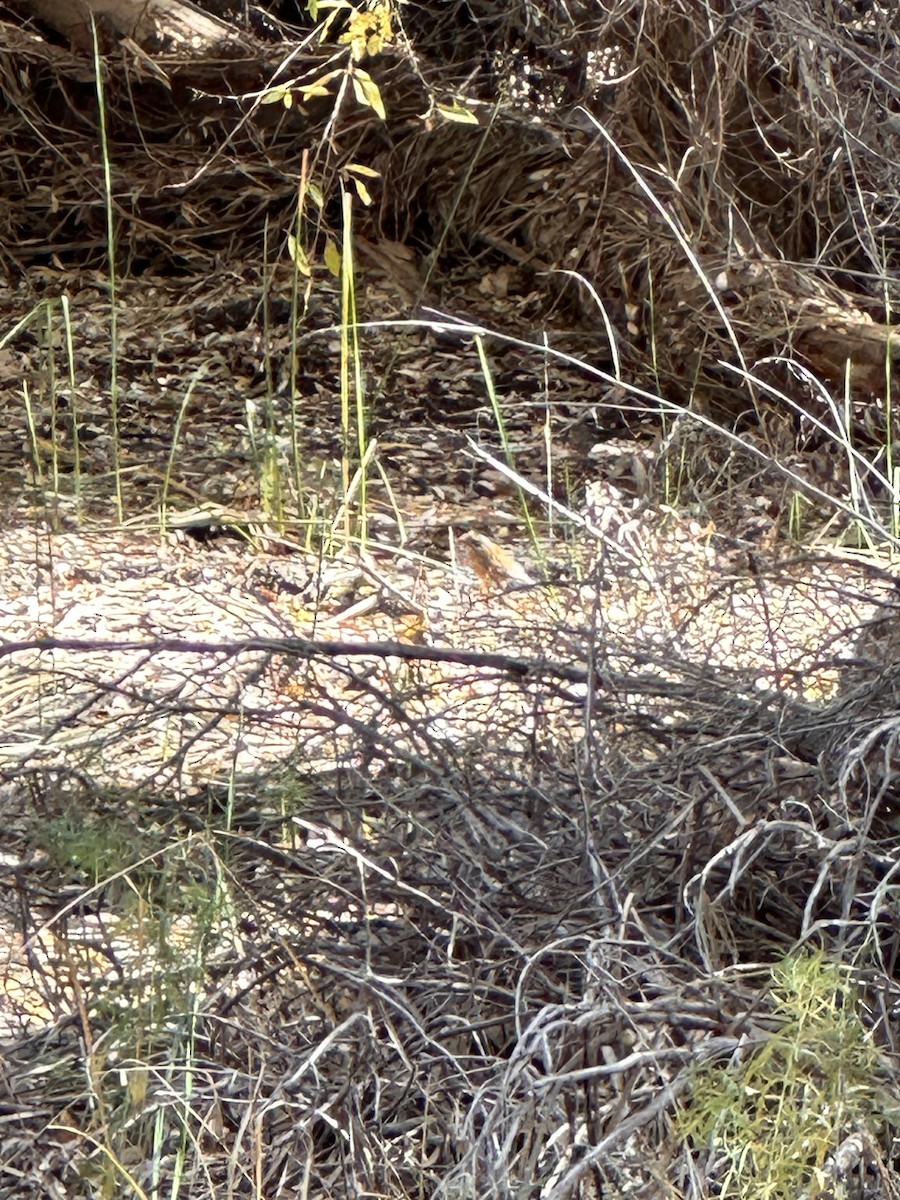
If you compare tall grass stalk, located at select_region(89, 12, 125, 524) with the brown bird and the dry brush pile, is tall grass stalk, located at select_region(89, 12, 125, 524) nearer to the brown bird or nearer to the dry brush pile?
the dry brush pile

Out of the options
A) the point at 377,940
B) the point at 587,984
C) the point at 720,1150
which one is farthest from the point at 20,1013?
the point at 720,1150

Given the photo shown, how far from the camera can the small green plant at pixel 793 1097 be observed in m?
1.55

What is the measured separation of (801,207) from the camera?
5.06 metres

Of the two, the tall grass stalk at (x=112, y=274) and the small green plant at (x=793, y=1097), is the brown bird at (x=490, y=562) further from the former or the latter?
the small green plant at (x=793, y=1097)

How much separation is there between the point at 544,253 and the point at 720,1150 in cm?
427

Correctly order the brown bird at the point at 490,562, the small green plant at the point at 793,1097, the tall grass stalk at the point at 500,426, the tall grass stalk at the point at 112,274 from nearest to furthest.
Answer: the small green plant at the point at 793,1097, the tall grass stalk at the point at 500,426, the tall grass stalk at the point at 112,274, the brown bird at the point at 490,562

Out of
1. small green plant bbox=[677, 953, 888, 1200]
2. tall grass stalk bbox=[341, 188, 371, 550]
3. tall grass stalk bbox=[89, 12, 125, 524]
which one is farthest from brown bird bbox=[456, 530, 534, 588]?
small green plant bbox=[677, 953, 888, 1200]

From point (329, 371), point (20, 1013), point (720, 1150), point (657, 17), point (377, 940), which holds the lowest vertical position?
point (329, 371)

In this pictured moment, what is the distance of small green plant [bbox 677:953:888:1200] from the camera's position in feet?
5.10

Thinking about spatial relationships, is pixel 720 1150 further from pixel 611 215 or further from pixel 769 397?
Result: pixel 611 215

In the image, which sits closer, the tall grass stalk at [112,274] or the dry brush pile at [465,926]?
the dry brush pile at [465,926]

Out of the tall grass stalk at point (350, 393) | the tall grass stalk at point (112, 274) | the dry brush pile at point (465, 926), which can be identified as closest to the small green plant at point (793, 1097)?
the dry brush pile at point (465, 926)

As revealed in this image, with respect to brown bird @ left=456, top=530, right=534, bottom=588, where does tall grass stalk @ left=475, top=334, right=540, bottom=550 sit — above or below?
above

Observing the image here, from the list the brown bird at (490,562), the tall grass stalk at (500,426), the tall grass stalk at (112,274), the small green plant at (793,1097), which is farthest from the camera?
the brown bird at (490,562)
